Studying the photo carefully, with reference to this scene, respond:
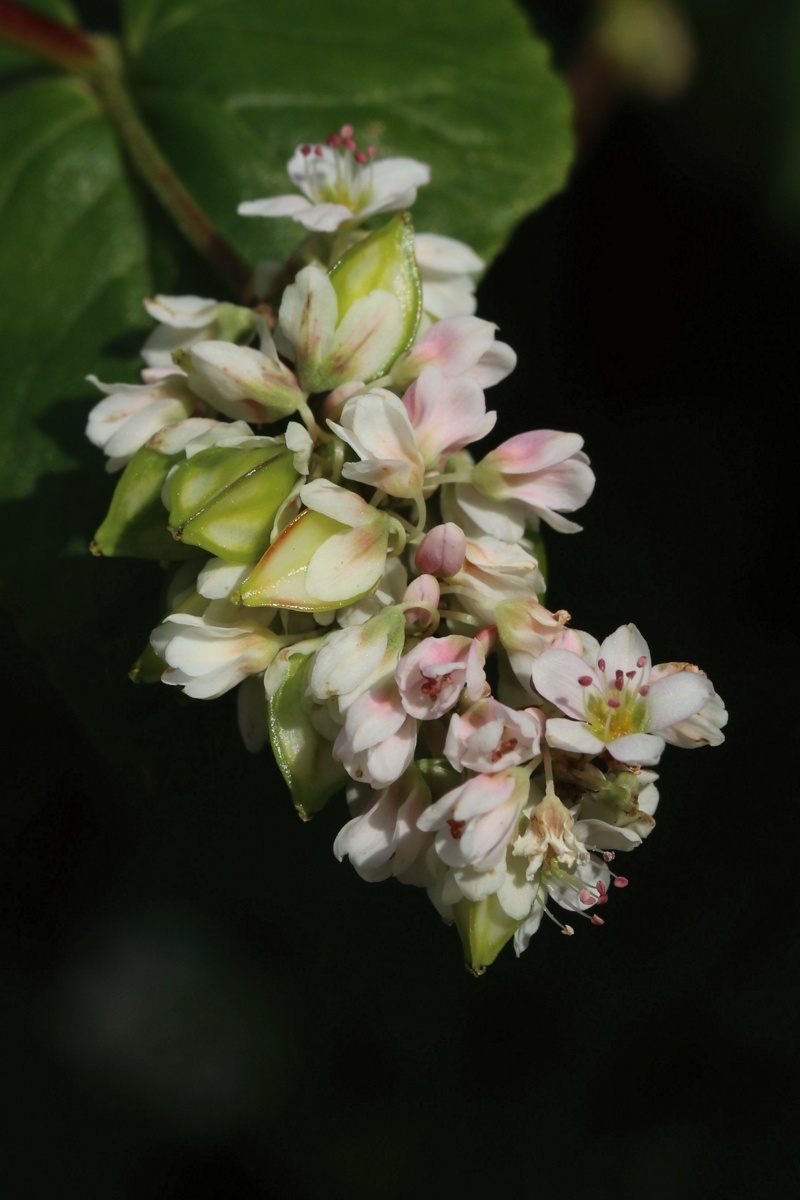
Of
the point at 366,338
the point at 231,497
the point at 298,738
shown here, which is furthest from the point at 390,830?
the point at 366,338

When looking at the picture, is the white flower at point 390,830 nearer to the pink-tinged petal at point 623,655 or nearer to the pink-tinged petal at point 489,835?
the pink-tinged petal at point 489,835

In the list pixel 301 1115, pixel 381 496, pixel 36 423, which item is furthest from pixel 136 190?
pixel 301 1115

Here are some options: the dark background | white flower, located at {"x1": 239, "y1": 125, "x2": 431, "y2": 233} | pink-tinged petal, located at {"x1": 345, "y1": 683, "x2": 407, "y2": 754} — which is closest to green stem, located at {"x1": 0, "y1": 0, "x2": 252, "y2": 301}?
white flower, located at {"x1": 239, "y1": 125, "x2": 431, "y2": 233}

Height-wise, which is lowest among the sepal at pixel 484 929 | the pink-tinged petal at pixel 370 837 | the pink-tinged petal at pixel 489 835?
the sepal at pixel 484 929

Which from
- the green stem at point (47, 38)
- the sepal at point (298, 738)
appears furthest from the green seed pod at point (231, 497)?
the green stem at point (47, 38)

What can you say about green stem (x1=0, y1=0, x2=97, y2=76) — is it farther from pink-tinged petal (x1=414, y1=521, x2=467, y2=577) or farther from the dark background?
pink-tinged petal (x1=414, y1=521, x2=467, y2=577)

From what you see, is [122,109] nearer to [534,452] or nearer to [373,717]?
[534,452]

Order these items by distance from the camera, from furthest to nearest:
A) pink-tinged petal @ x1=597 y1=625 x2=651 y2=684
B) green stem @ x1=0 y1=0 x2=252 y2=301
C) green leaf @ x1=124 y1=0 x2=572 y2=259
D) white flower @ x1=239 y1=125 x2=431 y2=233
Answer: green leaf @ x1=124 y1=0 x2=572 y2=259
green stem @ x1=0 y1=0 x2=252 y2=301
white flower @ x1=239 y1=125 x2=431 y2=233
pink-tinged petal @ x1=597 y1=625 x2=651 y2=684

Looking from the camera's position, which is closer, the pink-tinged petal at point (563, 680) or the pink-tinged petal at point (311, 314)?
the pink-tinged petal at point (563, 680)
